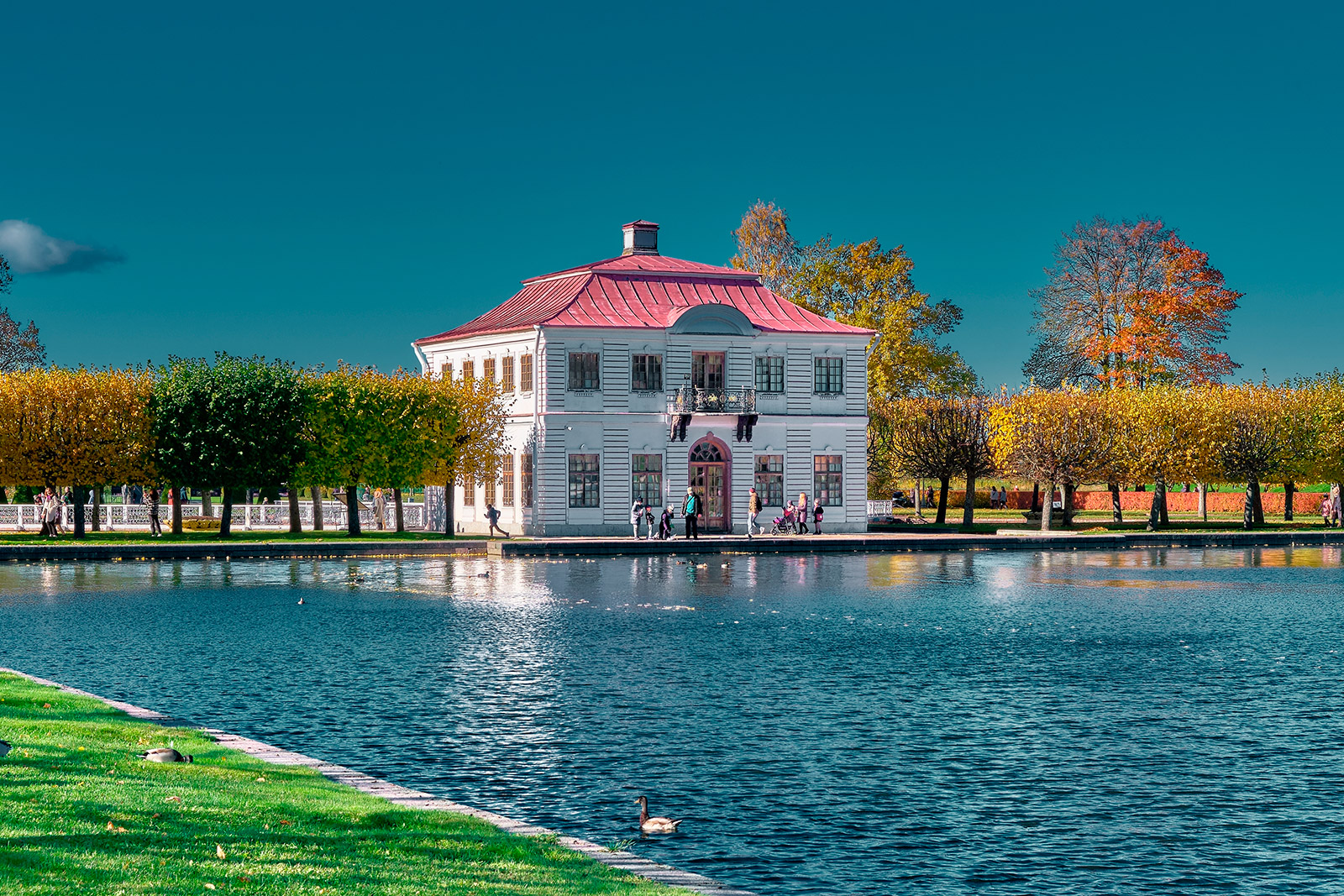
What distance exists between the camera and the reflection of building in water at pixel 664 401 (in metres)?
58.5

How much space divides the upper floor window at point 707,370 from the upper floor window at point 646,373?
4.41 feet

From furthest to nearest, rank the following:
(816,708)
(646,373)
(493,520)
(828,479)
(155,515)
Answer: (828,479), (646,373), (493,520), (155,515), (816,708)

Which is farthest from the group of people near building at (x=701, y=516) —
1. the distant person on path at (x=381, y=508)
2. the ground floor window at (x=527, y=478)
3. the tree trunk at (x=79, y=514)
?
the tree trunk at (x=79, y=514)

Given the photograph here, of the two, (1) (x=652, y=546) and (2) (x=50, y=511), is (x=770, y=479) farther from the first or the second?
(2) (x=50, y=511)

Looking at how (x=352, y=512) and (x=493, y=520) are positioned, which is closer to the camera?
(x=352, y=512)

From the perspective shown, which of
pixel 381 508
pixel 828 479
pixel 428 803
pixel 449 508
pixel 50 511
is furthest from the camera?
pixel 381 508

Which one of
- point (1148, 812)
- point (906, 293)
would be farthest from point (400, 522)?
point (1148, 812)

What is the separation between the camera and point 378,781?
12.8 metres

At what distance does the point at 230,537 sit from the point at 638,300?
18331 mm

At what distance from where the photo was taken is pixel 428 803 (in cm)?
1198

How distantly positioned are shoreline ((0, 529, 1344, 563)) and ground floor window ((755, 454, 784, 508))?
372 cm

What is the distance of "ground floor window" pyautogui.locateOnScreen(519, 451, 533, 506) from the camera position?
59.2 meters

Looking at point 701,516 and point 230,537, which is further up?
point 701,516

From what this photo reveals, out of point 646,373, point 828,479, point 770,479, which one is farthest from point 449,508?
point 828,479
